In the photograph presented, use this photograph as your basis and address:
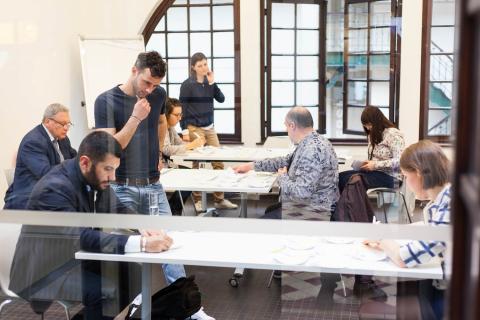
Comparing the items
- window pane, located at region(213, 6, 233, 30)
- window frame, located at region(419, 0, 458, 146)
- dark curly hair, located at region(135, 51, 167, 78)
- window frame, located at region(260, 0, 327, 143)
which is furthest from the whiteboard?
window frame, located at region(419, 0, 458, 146)

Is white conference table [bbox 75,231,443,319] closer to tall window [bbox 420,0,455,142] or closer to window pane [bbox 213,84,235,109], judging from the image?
tall window [bbox 420,0,455,142]

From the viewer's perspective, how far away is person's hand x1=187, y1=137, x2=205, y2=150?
3.73m

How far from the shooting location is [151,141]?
3307mm

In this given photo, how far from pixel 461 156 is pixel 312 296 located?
2627 mm

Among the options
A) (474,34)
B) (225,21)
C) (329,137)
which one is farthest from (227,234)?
(225,21)

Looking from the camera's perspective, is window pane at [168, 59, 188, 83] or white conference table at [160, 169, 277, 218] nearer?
white conference table at [160, 169, 277, 218]

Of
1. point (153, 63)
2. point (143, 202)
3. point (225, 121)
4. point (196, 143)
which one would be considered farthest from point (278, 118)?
point (143, 202)

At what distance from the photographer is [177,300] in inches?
114

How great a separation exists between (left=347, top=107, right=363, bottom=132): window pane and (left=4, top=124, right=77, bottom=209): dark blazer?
5.72 feet

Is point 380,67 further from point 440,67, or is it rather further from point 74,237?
point 74,237

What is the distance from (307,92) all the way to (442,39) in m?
0.92

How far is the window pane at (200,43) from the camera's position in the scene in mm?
3916

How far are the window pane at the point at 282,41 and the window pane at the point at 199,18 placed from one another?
449 mm

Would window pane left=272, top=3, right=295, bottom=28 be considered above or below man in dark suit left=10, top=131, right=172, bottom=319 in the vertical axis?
above
